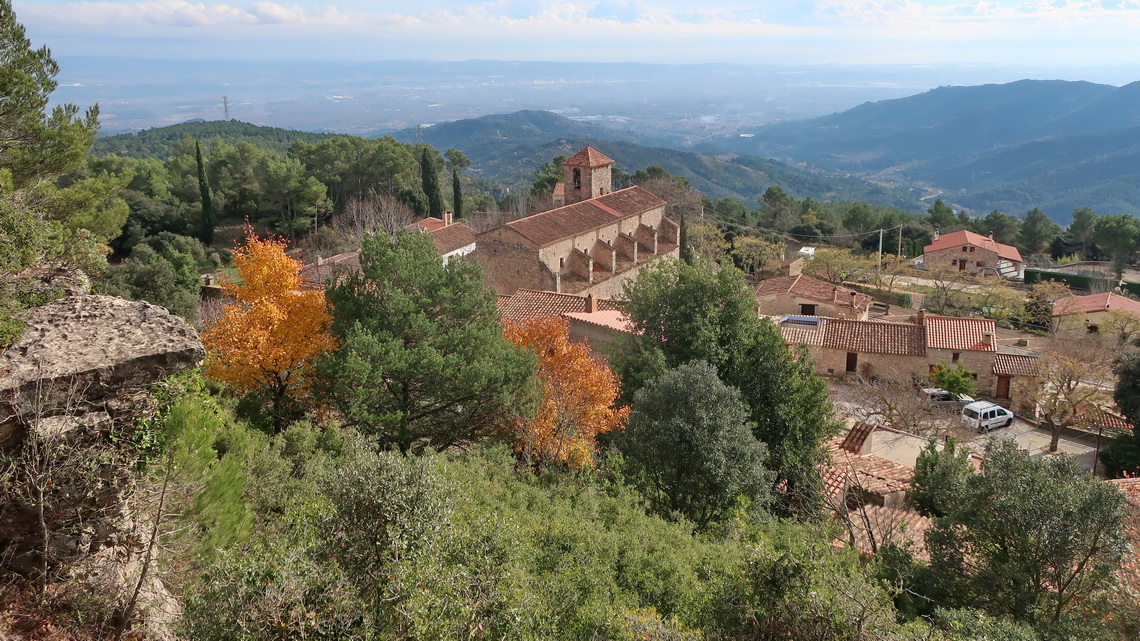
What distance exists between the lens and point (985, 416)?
2353cm

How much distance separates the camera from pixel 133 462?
7527 millimetres

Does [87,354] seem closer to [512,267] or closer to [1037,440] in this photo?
[512,267]

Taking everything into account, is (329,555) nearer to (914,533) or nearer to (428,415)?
(428,415)

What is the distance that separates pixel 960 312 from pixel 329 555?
42.1 metres

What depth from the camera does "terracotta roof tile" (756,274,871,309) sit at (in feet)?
114

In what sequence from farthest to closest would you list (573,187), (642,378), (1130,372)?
1. (573,187)
2. (1130,372)
3. (642,378)

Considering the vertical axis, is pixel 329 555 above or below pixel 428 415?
above

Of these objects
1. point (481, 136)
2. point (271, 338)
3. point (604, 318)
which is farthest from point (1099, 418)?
point (481, 136)

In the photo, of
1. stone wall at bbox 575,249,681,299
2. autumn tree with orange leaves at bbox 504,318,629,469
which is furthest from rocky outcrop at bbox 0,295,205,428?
stone wall at bbox 575,249,681,299

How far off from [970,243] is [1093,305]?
61.0 feet

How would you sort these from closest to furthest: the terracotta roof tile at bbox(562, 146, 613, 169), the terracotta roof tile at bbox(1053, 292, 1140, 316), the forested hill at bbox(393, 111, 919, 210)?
the terracotta roof tile at bbox(1053, 292, 1140, 316) < the terracotta roof tile at bbox(562, 146, 613, 169) < the forested hill at bbox(393, 111, 919, 210)

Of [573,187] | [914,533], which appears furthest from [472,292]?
[573,187]

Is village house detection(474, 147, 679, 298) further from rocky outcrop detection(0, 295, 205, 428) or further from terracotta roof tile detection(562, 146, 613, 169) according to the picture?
rocky outcrop detection(0, 295, 205, 428)

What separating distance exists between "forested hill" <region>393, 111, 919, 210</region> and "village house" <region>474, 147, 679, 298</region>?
80.5 meters
